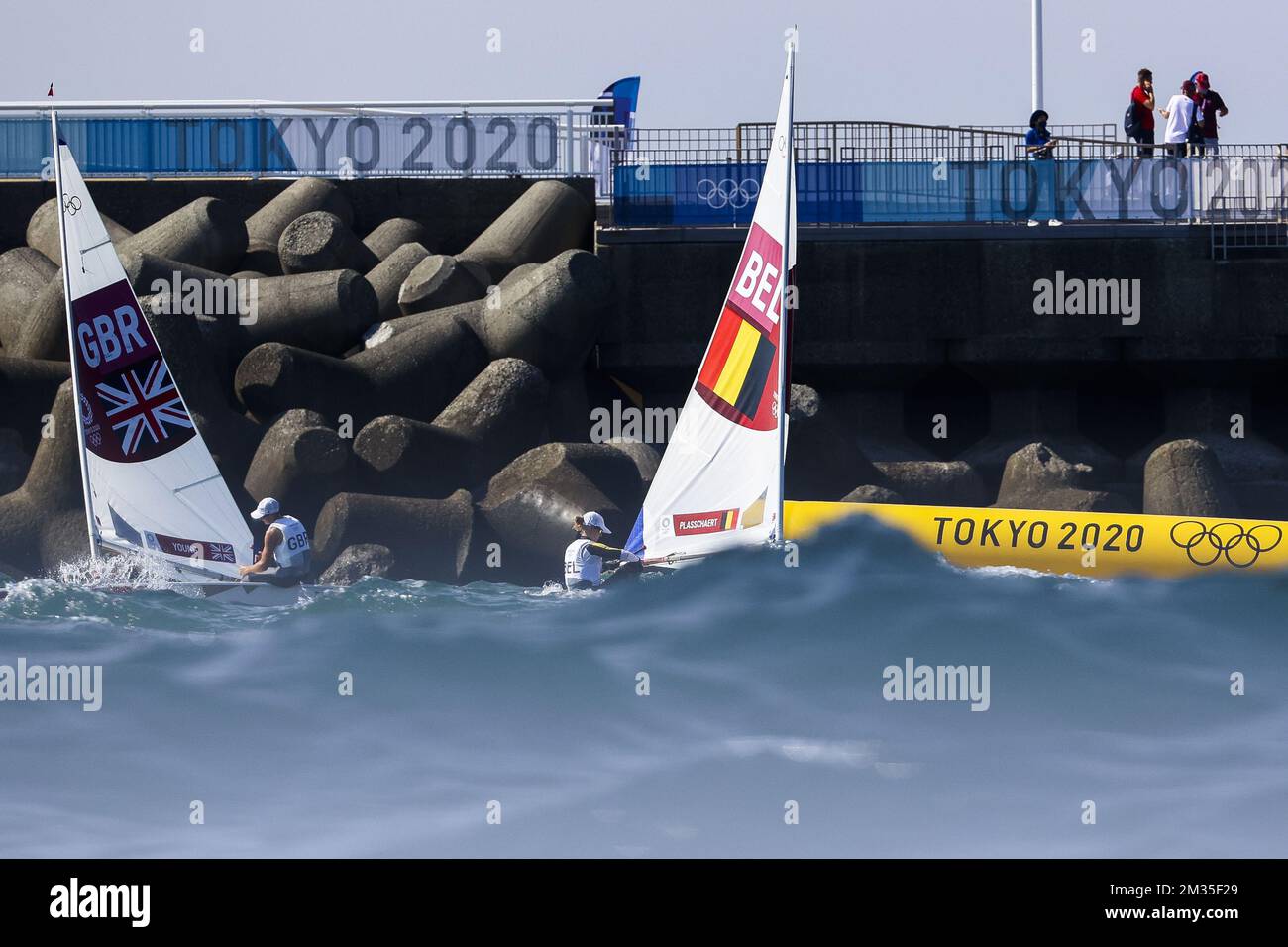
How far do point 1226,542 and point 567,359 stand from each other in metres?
9.15

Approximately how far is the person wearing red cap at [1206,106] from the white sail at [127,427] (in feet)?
50.3

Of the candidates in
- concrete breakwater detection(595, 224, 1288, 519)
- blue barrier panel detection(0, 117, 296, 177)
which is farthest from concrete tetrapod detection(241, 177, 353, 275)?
concrete breakwater detection(595, 224, 1288, 519)

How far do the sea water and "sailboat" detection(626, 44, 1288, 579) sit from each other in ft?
0.94

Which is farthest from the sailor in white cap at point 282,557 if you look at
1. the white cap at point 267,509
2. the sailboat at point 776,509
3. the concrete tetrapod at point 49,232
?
the concrete tetrapod at point 49,232

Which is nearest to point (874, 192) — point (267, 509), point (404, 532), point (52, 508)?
point (404, 532)

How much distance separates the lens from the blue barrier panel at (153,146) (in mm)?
26906

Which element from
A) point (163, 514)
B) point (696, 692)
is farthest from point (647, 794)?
point (163, 514)

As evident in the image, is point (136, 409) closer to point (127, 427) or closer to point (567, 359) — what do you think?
point (127, 427)

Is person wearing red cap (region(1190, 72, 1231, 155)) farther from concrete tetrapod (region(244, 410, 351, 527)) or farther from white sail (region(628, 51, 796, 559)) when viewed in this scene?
concrete tetrapod (region(244, 410, 351, 527))

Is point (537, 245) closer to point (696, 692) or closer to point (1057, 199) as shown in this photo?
point (1057, 199)

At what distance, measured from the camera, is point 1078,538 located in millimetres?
20688

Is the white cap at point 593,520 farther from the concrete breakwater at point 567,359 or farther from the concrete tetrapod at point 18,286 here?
the concrete tetrapod at point 18,286

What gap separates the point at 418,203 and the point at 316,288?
10.9ft

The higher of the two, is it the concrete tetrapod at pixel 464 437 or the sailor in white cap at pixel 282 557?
the concrete tetrapod at pixel 464 437
